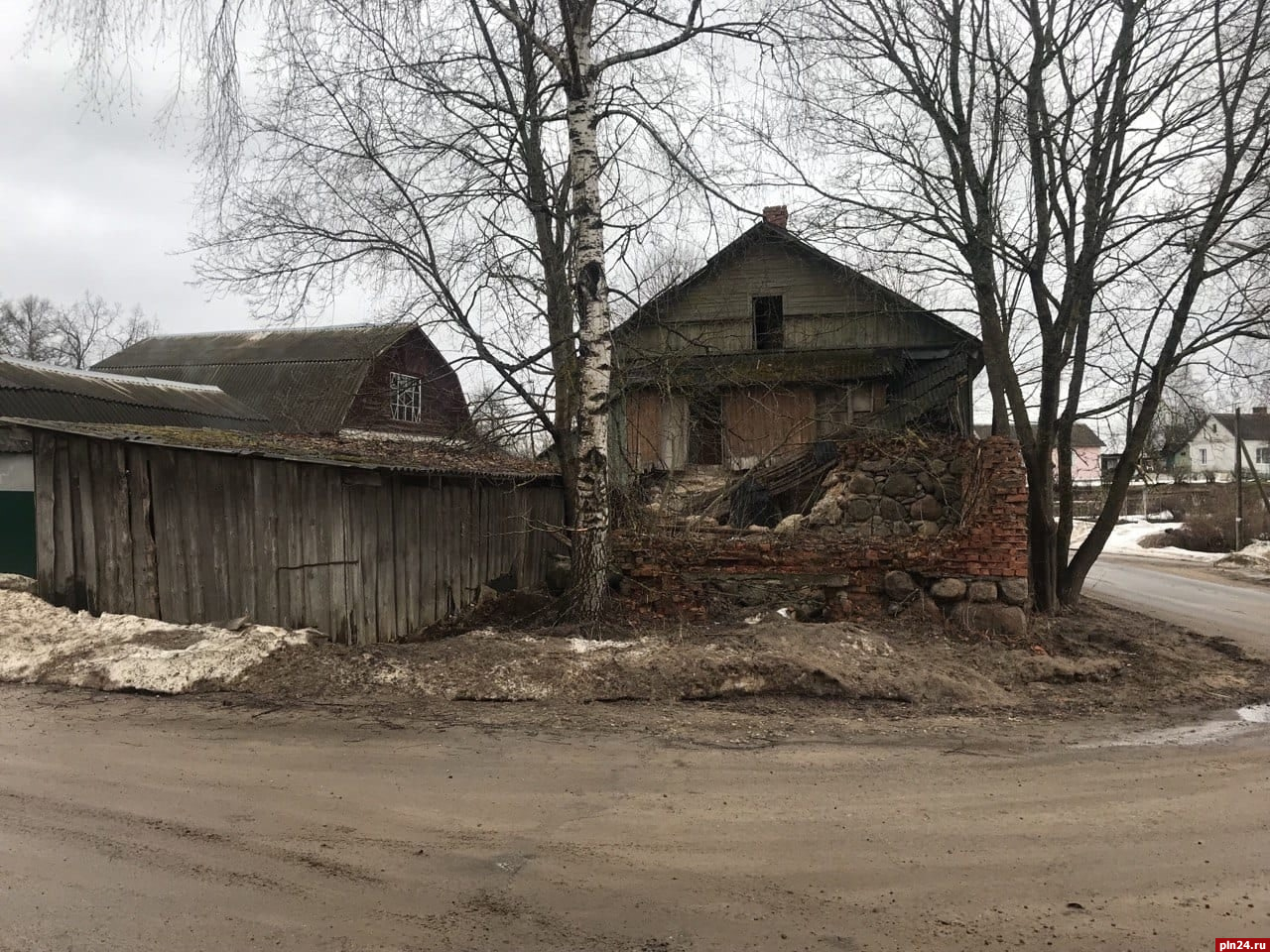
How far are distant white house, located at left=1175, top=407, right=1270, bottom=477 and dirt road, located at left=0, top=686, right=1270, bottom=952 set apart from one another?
72.8 m

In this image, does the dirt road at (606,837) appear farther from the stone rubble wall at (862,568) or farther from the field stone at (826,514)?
the field stone at (826,514)

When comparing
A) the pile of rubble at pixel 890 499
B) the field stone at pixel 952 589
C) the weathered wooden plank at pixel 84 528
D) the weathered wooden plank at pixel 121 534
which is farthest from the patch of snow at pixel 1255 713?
the weathered wooden plank at pixel 84 528

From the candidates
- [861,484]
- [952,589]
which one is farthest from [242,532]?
[861,484]

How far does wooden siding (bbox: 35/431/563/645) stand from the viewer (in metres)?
8.28

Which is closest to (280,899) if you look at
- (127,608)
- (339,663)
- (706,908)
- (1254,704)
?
(706,908)

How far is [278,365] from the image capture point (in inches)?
1005

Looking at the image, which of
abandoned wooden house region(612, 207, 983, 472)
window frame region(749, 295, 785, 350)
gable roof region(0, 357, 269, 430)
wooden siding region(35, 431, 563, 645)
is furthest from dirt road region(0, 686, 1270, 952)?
window frame region(749, 295, 785, 350)

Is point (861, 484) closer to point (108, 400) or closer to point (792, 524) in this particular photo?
point (792, 524)

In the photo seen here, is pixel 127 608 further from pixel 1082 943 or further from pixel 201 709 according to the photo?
pixel 1082 943

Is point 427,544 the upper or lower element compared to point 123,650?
upper

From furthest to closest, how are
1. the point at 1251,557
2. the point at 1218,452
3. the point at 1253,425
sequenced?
the point at 1218,452, the point at 1253,425, the point at 1251,557

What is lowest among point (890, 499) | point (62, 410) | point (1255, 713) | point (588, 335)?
point (1255, 713)

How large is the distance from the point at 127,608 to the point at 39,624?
735 millimetres

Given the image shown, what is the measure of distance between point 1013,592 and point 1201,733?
2.69 metres
